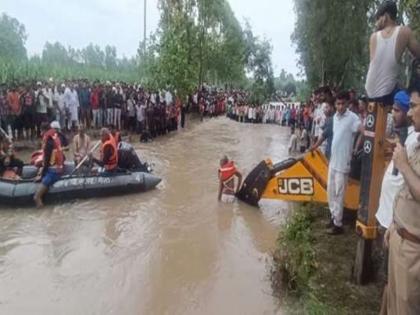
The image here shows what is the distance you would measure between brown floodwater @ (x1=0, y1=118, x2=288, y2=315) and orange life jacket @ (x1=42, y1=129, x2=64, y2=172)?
0.75 metres

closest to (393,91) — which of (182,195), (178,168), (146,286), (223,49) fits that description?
(146,286)

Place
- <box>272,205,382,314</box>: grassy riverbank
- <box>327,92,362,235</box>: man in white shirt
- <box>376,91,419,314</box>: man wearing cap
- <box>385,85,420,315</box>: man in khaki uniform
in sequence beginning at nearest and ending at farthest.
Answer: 1. <box>385,85,420,315</box>: man in khaki uniform
2. <box>376,91,419,314</box>: man wearing cap
3. <box>272,205,382,314</box>: grassy riverbank
4. <box>327,92,362,235</box>: man in white shirt

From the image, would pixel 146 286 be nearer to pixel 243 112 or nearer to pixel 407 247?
pixel 407 247

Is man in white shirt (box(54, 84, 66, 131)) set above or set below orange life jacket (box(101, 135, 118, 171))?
above

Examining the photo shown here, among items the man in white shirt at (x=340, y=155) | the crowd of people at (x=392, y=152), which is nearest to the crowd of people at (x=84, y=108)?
the crowd of people at (x=392, y=152)

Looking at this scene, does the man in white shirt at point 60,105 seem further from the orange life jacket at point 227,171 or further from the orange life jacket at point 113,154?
→ the orange life jacket at point 227,171

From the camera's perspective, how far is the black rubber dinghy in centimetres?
909

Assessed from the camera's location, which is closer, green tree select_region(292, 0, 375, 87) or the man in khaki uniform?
the man in khaki uniform

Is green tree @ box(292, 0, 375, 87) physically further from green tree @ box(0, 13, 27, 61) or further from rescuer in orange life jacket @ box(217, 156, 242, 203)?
green tree @ box(0, 13, 27, 61)

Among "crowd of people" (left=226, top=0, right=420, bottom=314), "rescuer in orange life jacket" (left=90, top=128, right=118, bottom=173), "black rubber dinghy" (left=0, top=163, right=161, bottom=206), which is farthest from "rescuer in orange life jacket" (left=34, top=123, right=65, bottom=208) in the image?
"crowd of people" (left=226, top=0, right=420, bottom=314)

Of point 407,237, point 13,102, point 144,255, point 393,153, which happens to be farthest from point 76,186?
point 407,237

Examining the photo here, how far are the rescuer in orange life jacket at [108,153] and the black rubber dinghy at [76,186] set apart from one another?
165 millimetres

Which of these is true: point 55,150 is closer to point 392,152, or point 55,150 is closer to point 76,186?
point 76,186

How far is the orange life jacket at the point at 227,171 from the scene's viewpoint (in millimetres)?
9109
